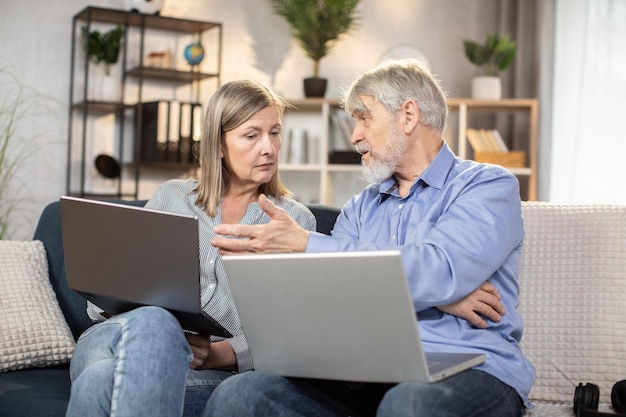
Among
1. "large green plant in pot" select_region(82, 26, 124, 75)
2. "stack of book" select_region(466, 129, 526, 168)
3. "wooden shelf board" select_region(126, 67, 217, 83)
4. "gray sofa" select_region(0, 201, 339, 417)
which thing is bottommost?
"gray sofa" select_region(0, 201, 339, 417)

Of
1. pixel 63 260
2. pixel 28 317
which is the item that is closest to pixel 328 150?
pixel 63 260

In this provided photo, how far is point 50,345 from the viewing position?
2.22 meters

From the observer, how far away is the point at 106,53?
428cm

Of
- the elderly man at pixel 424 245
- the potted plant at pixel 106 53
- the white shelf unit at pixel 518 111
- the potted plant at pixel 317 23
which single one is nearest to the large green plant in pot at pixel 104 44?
the potted plant at pixel 106 53

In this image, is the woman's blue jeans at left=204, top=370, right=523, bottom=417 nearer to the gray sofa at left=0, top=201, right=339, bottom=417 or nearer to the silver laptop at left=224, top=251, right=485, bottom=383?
the silver laptop at left=224, top=251, right=485, bottom=383

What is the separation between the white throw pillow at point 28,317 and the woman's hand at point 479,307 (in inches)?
42.9

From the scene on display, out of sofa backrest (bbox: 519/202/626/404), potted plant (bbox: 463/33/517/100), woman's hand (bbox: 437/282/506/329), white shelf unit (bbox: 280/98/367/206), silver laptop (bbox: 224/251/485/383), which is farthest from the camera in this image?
white shelf unit (bbox: 280/98/367/206)

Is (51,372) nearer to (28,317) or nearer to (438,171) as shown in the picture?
(28,317)

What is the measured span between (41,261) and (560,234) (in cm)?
143

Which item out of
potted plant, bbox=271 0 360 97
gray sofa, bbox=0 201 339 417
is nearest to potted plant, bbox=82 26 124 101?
potted plant, bbox=271 0 360 97

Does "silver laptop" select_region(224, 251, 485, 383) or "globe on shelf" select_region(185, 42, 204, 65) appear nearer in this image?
"silver laptop" select_region(224, 251, 485, 383)

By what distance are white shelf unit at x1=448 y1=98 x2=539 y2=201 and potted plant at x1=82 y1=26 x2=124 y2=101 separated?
68.9 inches

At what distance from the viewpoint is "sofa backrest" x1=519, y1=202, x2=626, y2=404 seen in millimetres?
2062

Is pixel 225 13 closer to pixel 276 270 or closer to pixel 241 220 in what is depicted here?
pixel 241 220
